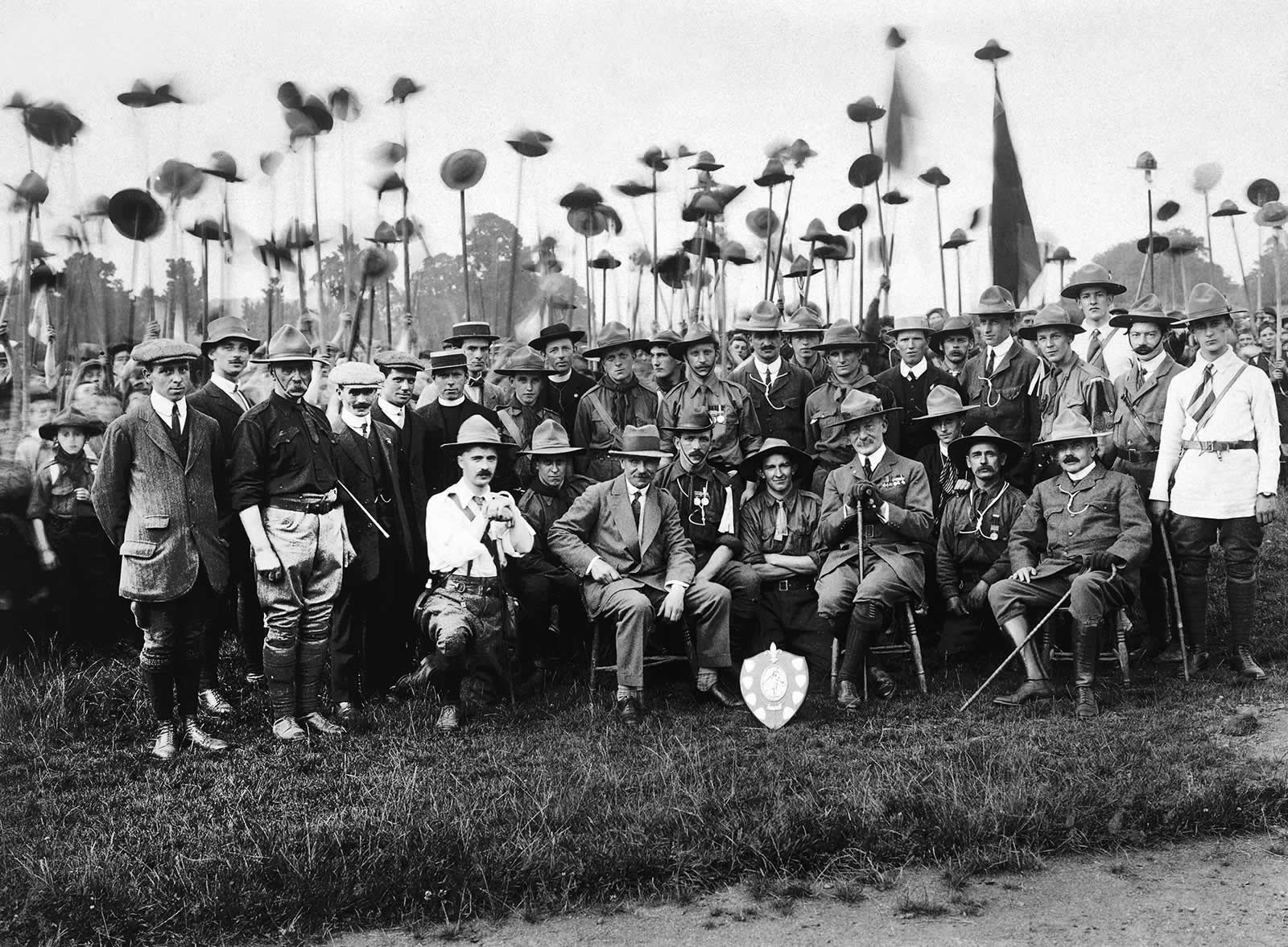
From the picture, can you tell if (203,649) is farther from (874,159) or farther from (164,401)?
(874,159)

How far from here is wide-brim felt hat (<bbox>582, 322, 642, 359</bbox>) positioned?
832 cm

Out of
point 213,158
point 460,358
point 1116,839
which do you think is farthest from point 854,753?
point 213,158

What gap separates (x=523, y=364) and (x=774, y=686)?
302 cm

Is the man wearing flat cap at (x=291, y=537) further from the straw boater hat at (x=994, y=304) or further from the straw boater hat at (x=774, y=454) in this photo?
the straw boater hat at (x=994, y=304)

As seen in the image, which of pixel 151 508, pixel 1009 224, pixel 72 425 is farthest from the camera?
pixel 1009 224

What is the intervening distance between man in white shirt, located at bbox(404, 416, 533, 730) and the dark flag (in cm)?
599

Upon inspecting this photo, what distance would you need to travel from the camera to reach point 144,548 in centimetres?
576

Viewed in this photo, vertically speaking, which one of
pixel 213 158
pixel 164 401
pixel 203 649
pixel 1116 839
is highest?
pixel 213 158

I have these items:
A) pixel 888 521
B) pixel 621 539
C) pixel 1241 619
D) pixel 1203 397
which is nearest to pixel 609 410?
pixel 621 539

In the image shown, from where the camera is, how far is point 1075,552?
6.79 m

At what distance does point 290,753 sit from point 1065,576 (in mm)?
4397

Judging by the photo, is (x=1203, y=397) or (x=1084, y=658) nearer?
(x=1084, y=658)

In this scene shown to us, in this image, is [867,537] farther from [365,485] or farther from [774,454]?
[365,485]

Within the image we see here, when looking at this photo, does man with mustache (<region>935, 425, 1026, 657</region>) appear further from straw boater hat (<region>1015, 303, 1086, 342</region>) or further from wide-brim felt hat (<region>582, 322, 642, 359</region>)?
wide-brim felt hat (<region>582, 322, 642, 359</region>)
